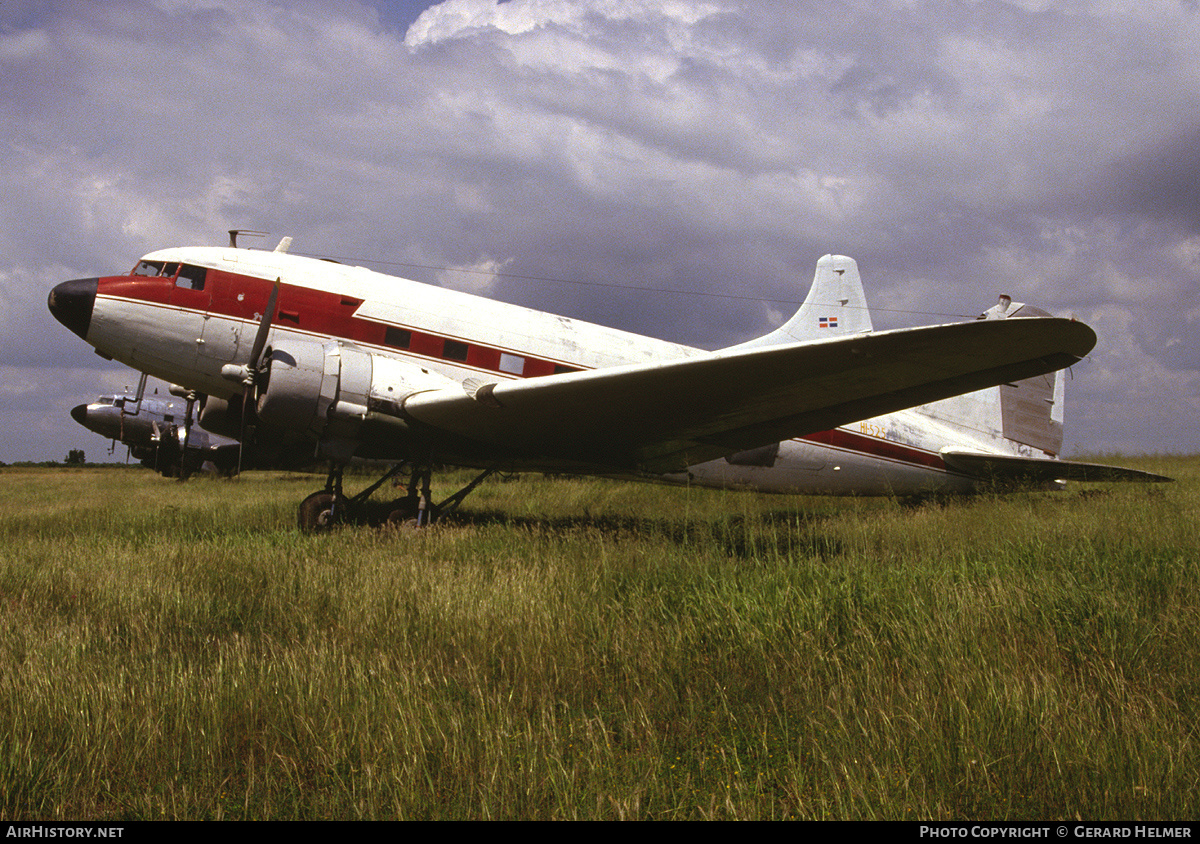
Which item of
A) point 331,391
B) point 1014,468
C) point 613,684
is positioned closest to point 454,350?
point 331,391

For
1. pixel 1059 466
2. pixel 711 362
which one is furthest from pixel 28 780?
pixel 1059 466

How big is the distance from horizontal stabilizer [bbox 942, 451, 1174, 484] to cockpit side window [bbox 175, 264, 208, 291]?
40.4 feet

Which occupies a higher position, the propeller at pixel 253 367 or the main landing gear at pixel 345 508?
the propeller at pixel 253 367

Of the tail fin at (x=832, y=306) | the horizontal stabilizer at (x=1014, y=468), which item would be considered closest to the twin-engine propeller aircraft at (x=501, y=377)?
the horizontal stabilizer at (x=1014, y=468)

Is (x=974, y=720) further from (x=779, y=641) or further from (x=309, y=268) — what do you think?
(x=309, y=268)

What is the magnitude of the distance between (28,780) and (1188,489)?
52.3ft

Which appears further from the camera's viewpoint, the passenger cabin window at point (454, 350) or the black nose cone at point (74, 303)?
the passenger cabin window at point (454, 350)

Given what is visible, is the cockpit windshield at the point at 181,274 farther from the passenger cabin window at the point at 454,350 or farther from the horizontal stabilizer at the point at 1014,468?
the horizontal stabilizer at the point at 1014,468

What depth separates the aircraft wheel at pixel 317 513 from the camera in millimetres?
9117

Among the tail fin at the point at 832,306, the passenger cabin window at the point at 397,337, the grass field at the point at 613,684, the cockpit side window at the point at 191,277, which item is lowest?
the grass field at the point at 613,684

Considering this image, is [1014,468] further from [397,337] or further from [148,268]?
[148,268]

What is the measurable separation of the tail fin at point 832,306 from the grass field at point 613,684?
324 inches

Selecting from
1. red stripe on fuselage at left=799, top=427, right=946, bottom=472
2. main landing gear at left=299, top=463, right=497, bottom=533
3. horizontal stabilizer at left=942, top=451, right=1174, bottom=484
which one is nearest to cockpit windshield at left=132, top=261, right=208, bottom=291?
main landing gear at left=299, top=463, right=497, bottom=533

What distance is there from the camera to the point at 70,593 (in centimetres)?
538
